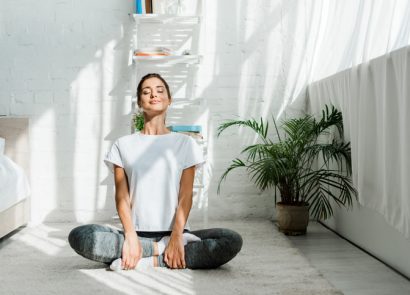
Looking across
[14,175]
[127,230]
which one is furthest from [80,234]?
[14,175]

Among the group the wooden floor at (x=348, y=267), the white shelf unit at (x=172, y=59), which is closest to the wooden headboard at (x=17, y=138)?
the white shelf unit at (x=172, y=59)

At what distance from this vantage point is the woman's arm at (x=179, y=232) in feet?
7.29

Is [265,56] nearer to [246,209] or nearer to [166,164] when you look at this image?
[246,209]

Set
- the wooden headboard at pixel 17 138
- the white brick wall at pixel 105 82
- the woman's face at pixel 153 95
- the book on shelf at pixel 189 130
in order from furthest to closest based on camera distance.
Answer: the white brick wall at pixel 105 82 → the wooden headboard at pixel 17 138 → the book on shelf at pixel 189 130 → the woman's face at pixel 153 95

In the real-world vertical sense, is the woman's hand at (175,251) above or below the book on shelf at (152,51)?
below

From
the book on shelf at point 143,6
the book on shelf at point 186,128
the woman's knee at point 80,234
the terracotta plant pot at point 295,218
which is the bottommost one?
the terracotta plant pot at point 295,218

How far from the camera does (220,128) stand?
12.4 feet

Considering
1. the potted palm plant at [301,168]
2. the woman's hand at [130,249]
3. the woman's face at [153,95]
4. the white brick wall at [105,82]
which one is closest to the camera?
the woman's hand at [130,249]

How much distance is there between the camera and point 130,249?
2.20 m

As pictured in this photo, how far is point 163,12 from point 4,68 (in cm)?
122

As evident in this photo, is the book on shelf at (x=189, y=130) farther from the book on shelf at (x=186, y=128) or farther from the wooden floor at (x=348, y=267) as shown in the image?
the wooden floor at (x=348, y=267)

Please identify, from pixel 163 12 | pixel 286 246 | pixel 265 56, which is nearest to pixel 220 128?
pixel 265 56

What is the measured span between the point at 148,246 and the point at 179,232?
162 mm

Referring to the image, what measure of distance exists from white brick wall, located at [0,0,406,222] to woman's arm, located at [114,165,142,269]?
1.51 metres
